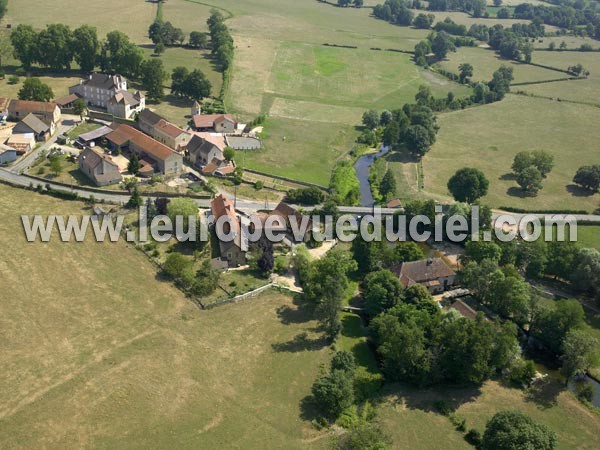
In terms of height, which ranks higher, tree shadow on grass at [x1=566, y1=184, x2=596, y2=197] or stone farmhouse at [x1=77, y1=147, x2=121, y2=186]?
stone farmhouse at [x1=77, y1=147, x2=121, y2=186]

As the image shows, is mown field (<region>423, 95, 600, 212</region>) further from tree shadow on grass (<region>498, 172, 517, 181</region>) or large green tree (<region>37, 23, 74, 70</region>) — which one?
large green tree (<region>37, 23, 74, 70</region>)

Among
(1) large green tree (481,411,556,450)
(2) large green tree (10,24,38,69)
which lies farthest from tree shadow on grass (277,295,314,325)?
(2) large green tree (10,24,38,69)

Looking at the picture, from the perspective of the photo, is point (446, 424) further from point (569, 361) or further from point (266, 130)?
point (266, 130)

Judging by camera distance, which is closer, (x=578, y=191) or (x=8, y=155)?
(x=8, y=155)

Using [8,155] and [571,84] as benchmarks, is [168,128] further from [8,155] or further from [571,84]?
[571,84]

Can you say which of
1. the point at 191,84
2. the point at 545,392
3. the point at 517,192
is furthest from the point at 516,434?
the point at 191,84

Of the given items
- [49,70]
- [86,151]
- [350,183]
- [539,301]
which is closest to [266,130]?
[350,183]

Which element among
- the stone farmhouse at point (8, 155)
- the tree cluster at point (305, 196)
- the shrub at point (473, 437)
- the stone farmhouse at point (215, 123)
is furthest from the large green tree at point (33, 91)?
the shrub at point (473, 437)
